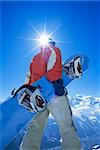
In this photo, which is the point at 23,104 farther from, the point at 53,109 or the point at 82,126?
the point at 82,126

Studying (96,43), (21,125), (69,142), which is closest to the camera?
(69,142)

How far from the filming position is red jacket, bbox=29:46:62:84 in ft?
7.25

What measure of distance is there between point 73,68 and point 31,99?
34 cm

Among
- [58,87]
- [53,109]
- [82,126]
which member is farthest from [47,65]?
[82,126]

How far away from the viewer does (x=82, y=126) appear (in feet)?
8.28

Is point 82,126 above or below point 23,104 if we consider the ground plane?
below

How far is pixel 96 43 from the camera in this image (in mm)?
2617

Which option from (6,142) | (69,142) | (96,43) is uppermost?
(96,43)

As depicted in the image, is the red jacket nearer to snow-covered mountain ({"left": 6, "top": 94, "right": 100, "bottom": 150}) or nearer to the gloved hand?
the gloved hand

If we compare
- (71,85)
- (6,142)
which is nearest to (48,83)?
(71,85)

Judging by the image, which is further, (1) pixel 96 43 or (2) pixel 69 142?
(1) pixel 96 43

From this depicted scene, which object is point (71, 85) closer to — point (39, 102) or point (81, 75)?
point (81, 75)

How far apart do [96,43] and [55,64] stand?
504 millimetres

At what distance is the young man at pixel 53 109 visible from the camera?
7.24 ft
